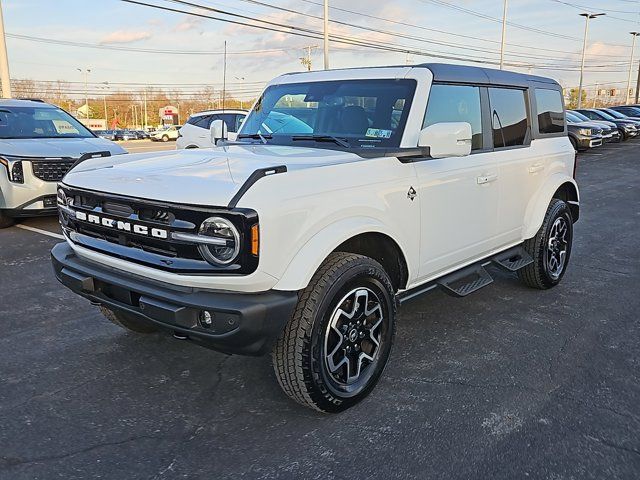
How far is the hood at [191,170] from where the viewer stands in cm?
262

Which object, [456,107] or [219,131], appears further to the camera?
[219,131]

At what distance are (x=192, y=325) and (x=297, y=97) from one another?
2.31 metres

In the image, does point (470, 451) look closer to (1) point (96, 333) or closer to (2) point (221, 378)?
(2) point (221, 378)

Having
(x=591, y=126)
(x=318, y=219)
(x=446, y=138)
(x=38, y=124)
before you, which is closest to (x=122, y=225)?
(x=318, y=219)

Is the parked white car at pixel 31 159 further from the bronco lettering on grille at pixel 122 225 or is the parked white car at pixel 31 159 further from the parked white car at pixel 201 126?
the parked white car at pixel 201 126

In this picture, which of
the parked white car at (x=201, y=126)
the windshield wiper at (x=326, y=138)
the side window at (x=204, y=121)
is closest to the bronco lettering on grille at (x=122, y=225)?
the windshield wiper at (x=326, y=138)

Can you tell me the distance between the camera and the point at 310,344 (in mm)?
2764

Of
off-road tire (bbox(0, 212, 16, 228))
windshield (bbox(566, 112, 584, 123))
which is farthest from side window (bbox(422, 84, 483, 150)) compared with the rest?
windshield (bbox(566, 112, 584, 123))

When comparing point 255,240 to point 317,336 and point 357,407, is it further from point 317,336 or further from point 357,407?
point 357,407

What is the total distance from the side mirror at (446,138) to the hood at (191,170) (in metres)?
0.43

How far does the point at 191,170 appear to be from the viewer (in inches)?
116

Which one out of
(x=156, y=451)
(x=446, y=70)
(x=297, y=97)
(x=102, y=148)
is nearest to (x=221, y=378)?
(x=156, y=451)

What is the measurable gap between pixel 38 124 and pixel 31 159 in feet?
5.27

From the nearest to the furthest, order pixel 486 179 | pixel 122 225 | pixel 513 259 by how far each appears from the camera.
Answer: pixel 122 225
pixel 486 179
pixel 513 259
